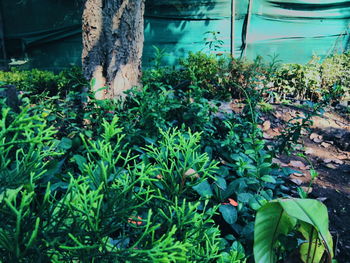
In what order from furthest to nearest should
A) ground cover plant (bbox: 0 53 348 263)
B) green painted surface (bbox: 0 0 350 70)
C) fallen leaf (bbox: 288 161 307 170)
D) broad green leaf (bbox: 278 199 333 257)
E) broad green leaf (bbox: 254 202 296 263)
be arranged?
1. green painted surface (bbox: 0 0 350 70)
2. fallen leaf (bbox: 288 161 307 170)
3. broad green leaf (bbox: 254 202 296 263)
4. broad green leaf (bbox: 278 199 333 257)
5. ground cover plant (bbox: 0 53 348 263)

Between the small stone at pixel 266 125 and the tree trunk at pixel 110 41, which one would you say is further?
the small stone at pixel 266 125

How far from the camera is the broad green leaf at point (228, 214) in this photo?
50.1 inches

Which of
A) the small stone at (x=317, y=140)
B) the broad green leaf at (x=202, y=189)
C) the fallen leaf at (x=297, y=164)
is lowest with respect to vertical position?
the small stone at (x=317, y=140)

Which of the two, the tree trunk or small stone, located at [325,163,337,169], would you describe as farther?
small stone, located at [325,163,337,169]

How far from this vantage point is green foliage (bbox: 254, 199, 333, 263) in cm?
107

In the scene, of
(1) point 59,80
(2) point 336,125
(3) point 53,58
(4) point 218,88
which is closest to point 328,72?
(2) point 336,125

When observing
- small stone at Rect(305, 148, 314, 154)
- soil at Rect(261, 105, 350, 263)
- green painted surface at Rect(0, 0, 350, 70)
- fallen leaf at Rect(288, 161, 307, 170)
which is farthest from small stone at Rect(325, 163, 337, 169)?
green painted surface at Rect(0, 0, 350, 70)

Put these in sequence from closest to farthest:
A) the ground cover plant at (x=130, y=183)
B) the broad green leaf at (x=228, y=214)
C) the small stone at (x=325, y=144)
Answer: the ground cover plant at (x=130, y=183) → the broad green leaf at (x=228, y=214) → the small stone at (x=325, y=144)

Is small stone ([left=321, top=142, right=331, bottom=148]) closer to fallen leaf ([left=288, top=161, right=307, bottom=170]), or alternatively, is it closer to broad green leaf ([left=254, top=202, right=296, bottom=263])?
fallen leaf ([left=288, top=161, right=307, bottom=170])

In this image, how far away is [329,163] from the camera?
3.18 m

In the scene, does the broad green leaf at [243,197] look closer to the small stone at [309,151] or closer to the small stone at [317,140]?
the small stone at [309,151]

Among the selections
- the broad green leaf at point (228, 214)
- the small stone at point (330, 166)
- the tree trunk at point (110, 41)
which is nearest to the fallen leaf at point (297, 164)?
the small stone at point (330, 166)

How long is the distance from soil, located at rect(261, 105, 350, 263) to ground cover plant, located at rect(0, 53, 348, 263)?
0.49 metres

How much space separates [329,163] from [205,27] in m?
4.95
